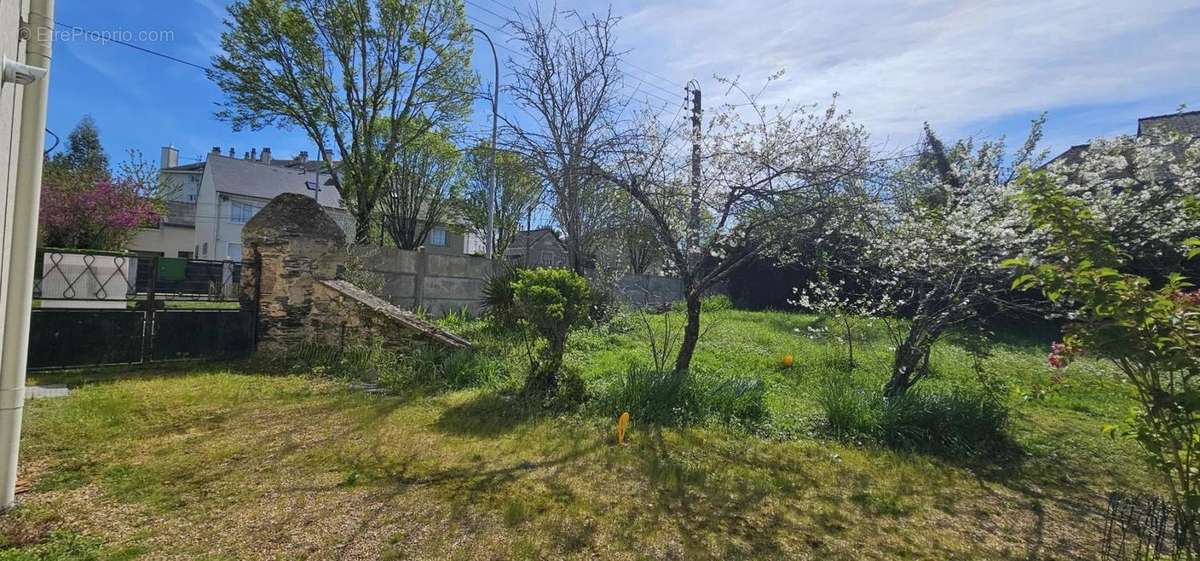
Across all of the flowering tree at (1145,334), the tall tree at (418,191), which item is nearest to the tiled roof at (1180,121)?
the flowering tree at (1145,334)

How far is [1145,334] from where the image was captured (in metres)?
2.40

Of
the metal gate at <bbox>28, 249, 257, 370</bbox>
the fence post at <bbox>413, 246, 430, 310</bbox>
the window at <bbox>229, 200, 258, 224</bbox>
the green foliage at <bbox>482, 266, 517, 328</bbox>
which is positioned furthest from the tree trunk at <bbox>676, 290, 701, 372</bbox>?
the window at <bbox>229, 200, 258, 224</bbox>

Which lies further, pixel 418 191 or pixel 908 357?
pixel 418 191

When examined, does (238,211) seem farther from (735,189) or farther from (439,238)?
(735,189)

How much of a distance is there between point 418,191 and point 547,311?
18.6 metres

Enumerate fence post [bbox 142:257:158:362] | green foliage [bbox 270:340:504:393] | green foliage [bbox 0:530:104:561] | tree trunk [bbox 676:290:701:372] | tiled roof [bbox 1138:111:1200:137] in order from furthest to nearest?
tiled roof [bbox 1138:111:1200:137] < fence post [bbox 142:257:158:362] < green foliage [bbox 270:340:504:393] < tree trunk [bbox 676:290:701:372] < green foliage [bbox 0:530:104:561]

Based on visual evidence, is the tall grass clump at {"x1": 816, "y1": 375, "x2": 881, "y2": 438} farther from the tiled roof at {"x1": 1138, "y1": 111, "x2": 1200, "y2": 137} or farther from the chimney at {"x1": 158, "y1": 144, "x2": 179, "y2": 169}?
the chimney at {"x1": 158, "y1": 144, "x2": 179, "y2": 169}

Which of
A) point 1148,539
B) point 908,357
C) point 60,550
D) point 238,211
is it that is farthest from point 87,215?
point 1148,539

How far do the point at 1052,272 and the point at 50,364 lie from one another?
930 centimetres

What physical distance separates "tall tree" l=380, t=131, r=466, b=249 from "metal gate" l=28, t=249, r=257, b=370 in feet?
45.3

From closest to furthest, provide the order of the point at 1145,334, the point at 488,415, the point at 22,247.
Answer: the point at 1145,334 < the point at 22,247 < the point at 488,415

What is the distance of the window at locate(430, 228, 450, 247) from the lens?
33681mm

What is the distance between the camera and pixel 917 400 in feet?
17.9

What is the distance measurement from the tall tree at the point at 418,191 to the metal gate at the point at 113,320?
45.3ft
